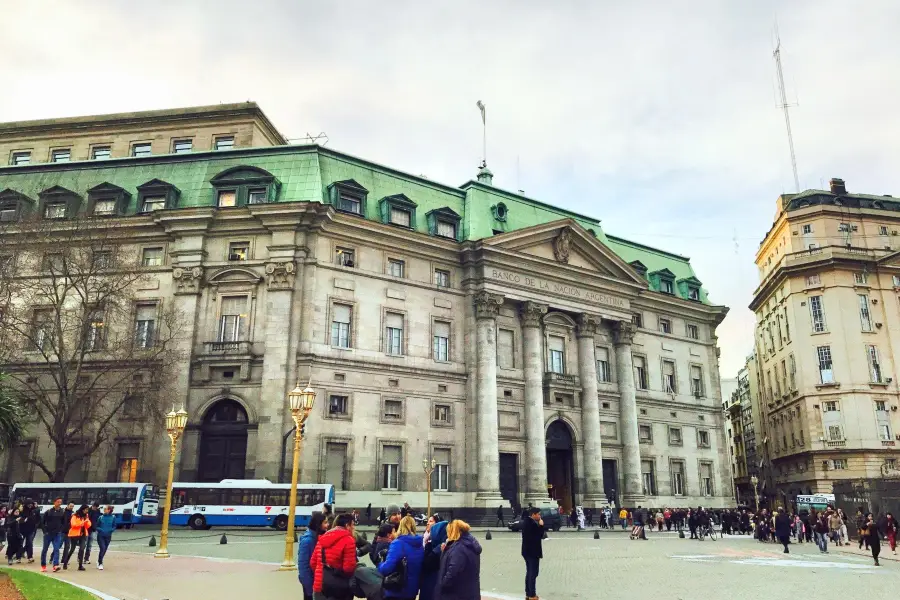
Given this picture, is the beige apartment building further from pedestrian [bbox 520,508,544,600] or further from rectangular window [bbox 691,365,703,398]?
pedestrian [bbox 520,508,544,600]

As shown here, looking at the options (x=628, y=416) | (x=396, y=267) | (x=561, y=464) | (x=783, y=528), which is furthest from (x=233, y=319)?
(x=783, y=528)

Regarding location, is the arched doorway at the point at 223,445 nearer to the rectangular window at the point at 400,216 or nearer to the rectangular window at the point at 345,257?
the rectangular window at the point at 345,257

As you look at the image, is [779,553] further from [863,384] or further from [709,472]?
[863,384]

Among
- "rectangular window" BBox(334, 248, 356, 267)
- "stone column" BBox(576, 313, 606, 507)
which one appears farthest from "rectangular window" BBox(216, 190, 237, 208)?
"stone column" BBox(576, 313, 606, 507)

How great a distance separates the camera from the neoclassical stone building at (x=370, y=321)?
4172 centimetres

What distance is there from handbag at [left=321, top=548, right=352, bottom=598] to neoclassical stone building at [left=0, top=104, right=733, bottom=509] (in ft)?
102

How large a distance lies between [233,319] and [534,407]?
2093cm

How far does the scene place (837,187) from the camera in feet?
246

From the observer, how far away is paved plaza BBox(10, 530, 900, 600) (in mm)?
15820

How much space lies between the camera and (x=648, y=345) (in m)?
60.5

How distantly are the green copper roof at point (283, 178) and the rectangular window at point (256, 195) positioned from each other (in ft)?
3.26

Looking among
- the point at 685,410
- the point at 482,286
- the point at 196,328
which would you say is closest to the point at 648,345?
the point at 685,410

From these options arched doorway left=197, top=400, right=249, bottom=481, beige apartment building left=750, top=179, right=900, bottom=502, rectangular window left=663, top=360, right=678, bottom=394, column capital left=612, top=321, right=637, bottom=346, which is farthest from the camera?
beige apartment building left=750, top=179, right=900, bottom=502

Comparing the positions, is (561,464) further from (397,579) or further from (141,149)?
(397,579)
